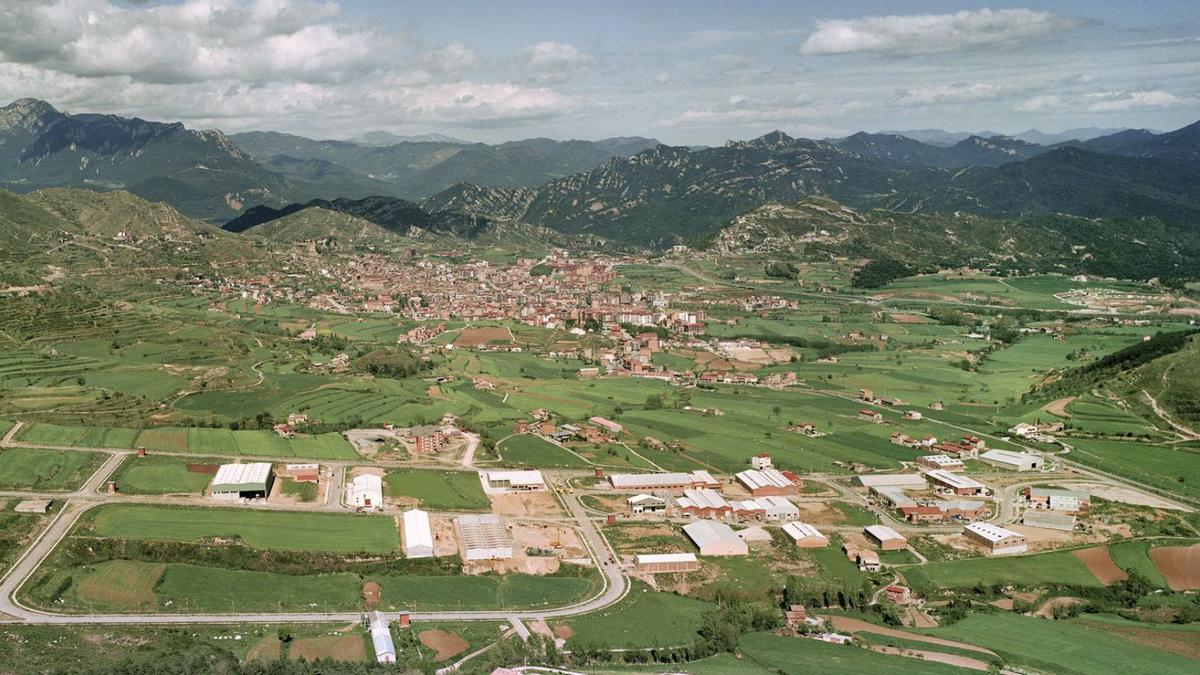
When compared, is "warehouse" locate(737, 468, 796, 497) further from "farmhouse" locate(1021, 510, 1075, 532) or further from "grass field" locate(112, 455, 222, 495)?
"grass field" locate(112, 455, 222, 495)

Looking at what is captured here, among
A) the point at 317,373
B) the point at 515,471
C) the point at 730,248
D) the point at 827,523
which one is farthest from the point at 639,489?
the point at 730,248

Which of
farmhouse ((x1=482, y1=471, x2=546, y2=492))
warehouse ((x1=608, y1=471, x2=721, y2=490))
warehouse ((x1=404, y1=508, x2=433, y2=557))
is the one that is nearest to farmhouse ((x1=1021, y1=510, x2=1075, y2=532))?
warehouse ((x1=608, y1=471, x2=721, y2=490))

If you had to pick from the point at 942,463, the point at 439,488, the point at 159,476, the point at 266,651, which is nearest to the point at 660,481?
the point at 439,488

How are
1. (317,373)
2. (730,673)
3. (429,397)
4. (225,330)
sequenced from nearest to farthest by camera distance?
(730,673) → (429,397) → (317,373) → (225,330)

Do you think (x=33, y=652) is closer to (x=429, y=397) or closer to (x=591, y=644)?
(x=591, y=644)

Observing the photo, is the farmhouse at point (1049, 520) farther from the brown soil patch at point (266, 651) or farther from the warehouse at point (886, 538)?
the brown soil patch at point (266, 651)

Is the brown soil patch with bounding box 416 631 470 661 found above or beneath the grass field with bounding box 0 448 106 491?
beneath

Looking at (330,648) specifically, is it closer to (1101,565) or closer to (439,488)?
(439,488)
